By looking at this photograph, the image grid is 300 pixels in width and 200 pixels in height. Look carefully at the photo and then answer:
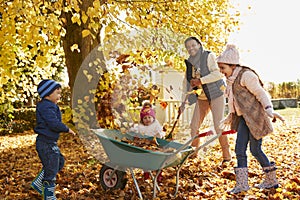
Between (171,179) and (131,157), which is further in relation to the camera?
(171,179)

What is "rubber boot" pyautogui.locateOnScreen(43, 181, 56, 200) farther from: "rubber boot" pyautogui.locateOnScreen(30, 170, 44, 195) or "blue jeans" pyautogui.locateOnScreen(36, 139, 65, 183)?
"rubber boot" pyautogui.locateOnScreen(30, 170, 44, 195)

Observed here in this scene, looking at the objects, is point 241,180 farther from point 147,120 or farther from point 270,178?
A: point 147,120

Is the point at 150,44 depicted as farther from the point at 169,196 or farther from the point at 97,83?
the point at 169,196

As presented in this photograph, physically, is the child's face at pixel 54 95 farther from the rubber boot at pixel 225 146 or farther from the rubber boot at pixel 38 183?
the rubber boot at pixel 225 146

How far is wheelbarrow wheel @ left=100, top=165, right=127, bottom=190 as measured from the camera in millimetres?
3990

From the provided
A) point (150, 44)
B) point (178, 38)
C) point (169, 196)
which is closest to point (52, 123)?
point (169, 196)

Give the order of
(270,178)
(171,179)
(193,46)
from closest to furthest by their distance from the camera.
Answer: (270,178)
(171,179)
(193,46)

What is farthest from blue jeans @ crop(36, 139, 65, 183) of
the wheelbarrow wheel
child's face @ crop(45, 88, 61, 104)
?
the wheelbarrow wheel

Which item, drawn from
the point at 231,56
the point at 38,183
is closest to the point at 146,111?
the point at 231,56

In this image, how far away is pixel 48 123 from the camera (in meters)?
3.58

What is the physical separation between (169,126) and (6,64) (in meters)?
2.61

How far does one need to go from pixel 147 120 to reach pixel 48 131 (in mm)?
1054

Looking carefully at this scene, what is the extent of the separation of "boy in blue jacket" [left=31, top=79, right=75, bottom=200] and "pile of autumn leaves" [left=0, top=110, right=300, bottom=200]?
46cm

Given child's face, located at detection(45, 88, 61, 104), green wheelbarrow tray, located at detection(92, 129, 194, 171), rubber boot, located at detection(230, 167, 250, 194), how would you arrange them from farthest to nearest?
1. rubber boot, located at detection(230, 167, 250, 194)
2. child's face, located at detection(45, 88, 61, 104)
3. green wheelbarrow tray, located at detection(92, 129, 194, 171)
